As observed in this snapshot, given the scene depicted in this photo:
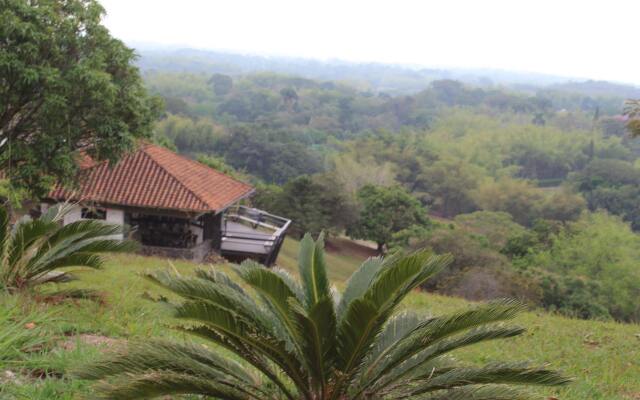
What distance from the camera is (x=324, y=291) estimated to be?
13.0 ft

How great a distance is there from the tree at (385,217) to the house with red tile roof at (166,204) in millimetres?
18723

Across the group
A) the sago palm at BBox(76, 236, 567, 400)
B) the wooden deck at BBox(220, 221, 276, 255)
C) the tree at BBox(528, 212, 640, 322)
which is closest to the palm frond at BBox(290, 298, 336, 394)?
the sago palm at BBox(76, 236, 567, 400)

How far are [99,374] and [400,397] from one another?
178cm

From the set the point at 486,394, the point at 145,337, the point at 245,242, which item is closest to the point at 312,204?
the point at 245,242

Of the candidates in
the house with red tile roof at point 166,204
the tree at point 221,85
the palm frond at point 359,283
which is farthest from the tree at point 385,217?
the tree at point 221,85

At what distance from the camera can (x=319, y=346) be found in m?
3.60

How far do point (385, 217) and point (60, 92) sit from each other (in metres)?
26.9

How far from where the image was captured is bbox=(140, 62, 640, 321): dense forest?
80.7 feet

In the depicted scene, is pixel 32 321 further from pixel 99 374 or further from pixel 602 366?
pixel 602 366

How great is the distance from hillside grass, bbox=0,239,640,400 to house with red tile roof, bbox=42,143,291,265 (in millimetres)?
5387

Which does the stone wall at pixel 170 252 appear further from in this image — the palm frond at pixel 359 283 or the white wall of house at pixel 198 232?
the palm frond at pixel 359 283

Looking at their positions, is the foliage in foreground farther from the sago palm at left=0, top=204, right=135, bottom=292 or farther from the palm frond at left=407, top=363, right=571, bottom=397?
the palm frond at left=407, top=363, right=571, bottom=397

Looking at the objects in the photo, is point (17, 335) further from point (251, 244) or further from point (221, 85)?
point (221, 85)

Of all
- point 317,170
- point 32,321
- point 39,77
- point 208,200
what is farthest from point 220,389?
point 317,170
